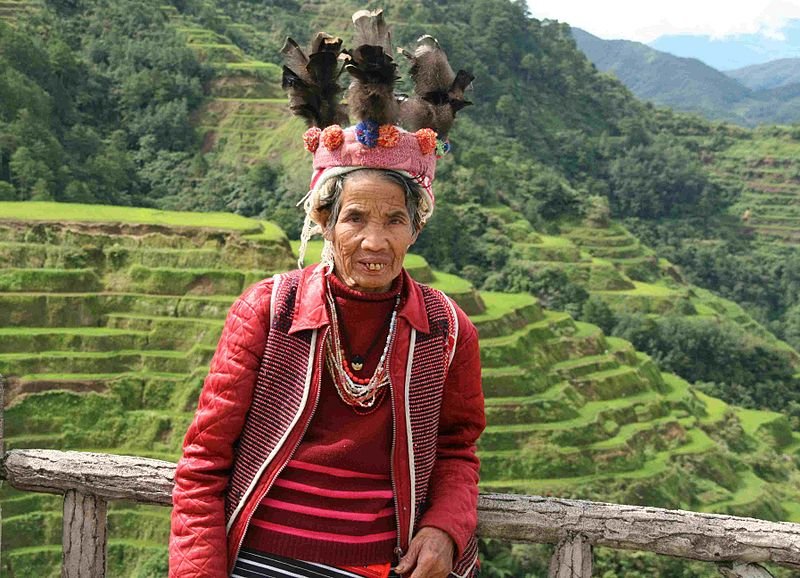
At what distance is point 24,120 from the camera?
84.3 feet

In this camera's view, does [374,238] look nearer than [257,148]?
Yes

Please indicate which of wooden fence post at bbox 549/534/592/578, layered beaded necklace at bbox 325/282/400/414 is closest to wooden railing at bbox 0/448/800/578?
wooden fence post at bbox 549/534/592/578

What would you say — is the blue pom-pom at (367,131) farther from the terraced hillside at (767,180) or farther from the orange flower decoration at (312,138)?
the terraced hillside at (767,180)

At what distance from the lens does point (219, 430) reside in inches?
84.8

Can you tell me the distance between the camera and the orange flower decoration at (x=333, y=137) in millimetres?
2164

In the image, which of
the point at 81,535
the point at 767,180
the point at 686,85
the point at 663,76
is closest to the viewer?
the point at 81,535

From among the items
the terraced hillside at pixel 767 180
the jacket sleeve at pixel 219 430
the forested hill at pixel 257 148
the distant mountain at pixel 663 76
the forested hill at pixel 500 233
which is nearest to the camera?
the jacket sleeve at pixel 219 430

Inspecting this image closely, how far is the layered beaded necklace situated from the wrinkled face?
3.9 inches

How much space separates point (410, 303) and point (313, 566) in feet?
2.04

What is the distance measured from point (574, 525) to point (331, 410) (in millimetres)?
729

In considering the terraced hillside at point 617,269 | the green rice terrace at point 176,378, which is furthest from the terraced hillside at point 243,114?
the green rice terrace at point 176,378

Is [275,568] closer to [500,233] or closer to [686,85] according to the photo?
[500,233]

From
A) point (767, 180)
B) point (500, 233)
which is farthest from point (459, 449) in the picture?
point (767, 180)

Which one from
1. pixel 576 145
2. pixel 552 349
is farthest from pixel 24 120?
pixel 576 145
